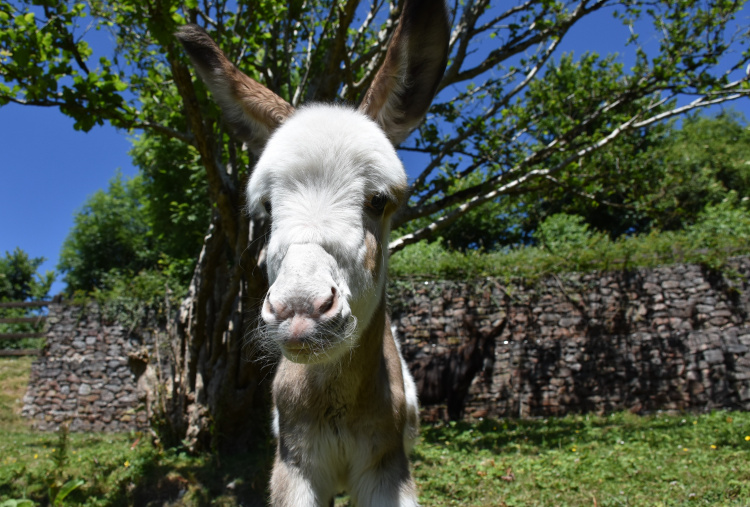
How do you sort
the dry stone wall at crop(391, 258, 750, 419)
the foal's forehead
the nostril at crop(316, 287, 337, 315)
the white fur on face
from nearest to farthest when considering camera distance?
the nostril at crop(316, 287, 337, 315) < the white fur on face < the foal's forehead < the dry stone wall at crop(391, 258, 750, 419)

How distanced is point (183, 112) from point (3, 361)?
43.6 feet

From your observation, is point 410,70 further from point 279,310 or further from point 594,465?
point 594,465

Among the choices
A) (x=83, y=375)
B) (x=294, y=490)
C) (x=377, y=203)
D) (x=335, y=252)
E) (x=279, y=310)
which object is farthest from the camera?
(x=83, y=375)

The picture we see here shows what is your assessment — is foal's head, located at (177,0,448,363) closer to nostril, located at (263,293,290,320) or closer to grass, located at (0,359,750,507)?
nostril, located at (263,293,290,320)

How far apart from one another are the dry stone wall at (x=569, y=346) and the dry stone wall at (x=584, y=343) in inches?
0.9

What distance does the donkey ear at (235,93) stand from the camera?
236 centimetres

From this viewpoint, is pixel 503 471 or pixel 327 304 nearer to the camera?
pixel 327 304

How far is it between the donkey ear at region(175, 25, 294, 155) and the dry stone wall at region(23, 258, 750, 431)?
28.1 ft

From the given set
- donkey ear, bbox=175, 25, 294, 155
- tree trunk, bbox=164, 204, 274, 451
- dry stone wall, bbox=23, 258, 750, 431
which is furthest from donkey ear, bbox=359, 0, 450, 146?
dry stone wall, bbox=23, 258, 750, 431

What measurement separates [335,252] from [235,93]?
1331 millimetres

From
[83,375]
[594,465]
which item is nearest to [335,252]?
[594,465]

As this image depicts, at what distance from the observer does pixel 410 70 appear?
7.56ft

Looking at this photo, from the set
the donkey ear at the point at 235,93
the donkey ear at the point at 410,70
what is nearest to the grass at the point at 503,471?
the donkey ear at the point at 235,93

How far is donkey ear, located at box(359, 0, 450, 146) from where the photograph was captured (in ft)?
7.02
